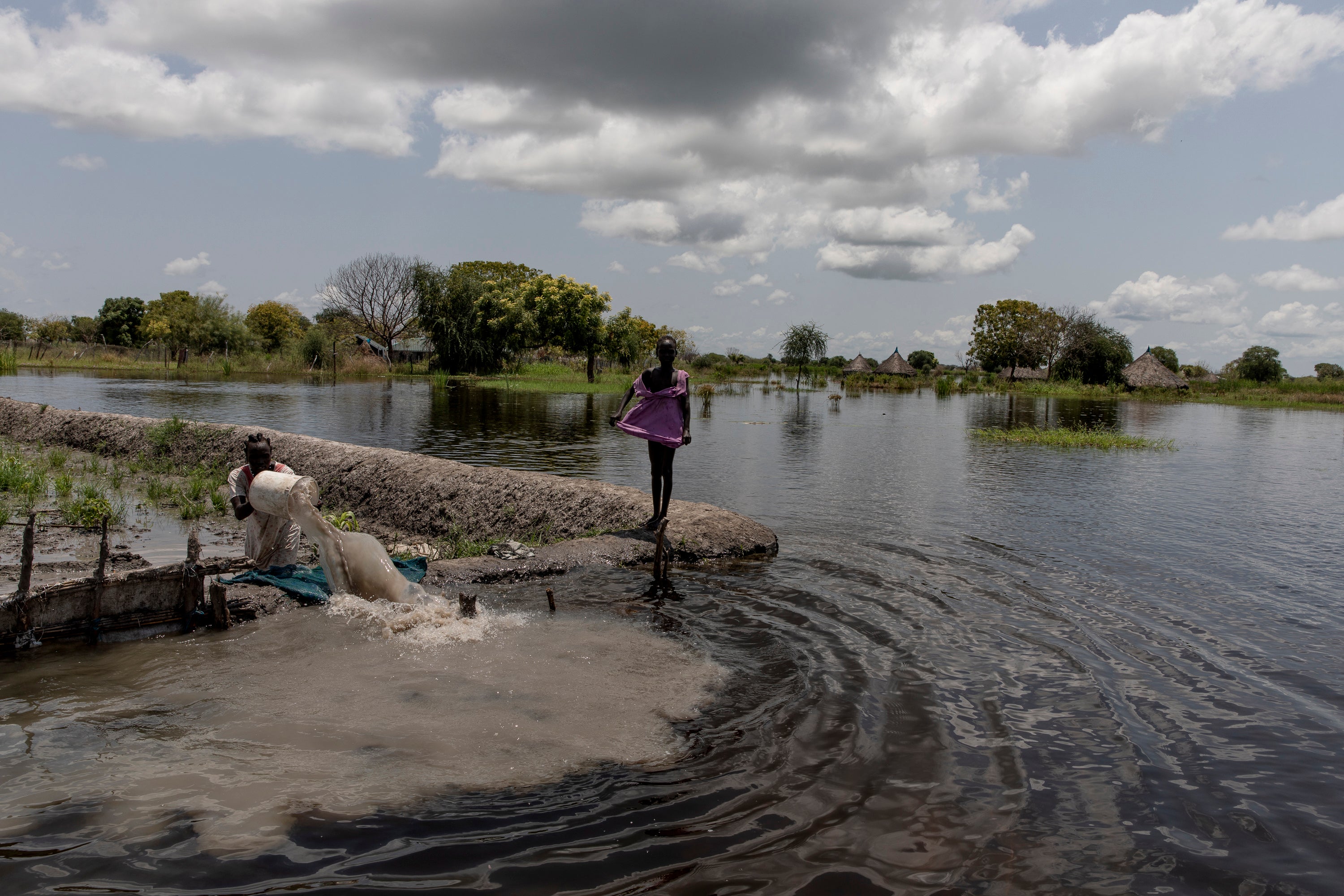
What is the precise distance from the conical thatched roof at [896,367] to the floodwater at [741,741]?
238ft

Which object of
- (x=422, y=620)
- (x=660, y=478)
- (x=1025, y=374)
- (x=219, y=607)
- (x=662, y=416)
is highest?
(x=1025, y=374)

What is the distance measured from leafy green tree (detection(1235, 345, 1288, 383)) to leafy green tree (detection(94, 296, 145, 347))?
342 ft

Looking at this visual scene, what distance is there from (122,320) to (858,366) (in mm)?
74129

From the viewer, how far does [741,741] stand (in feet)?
14.6

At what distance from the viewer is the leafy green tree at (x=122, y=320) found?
242 feet

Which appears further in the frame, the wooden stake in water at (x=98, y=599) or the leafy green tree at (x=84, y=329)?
the leafy green tree at (x=84, y=329)

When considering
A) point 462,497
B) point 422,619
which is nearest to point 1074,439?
point 462,497

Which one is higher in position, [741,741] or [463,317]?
[463,317]

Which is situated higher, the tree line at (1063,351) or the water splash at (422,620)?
the tree line at (1063,351)

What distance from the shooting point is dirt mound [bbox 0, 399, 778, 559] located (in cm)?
887

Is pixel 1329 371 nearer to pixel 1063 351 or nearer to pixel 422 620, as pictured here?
pixel 1063 351

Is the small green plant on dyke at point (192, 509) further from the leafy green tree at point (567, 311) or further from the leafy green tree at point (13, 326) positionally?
the leafy green tree at point (13, 326)

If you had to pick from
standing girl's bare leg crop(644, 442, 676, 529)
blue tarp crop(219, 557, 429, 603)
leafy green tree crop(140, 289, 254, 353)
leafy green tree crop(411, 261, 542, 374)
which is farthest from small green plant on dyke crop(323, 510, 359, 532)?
leafy green tree crop(140, 289, 254, 353)

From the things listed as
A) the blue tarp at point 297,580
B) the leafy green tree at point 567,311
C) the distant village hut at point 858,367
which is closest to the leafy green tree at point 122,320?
the leafy green tree at point 567,311
